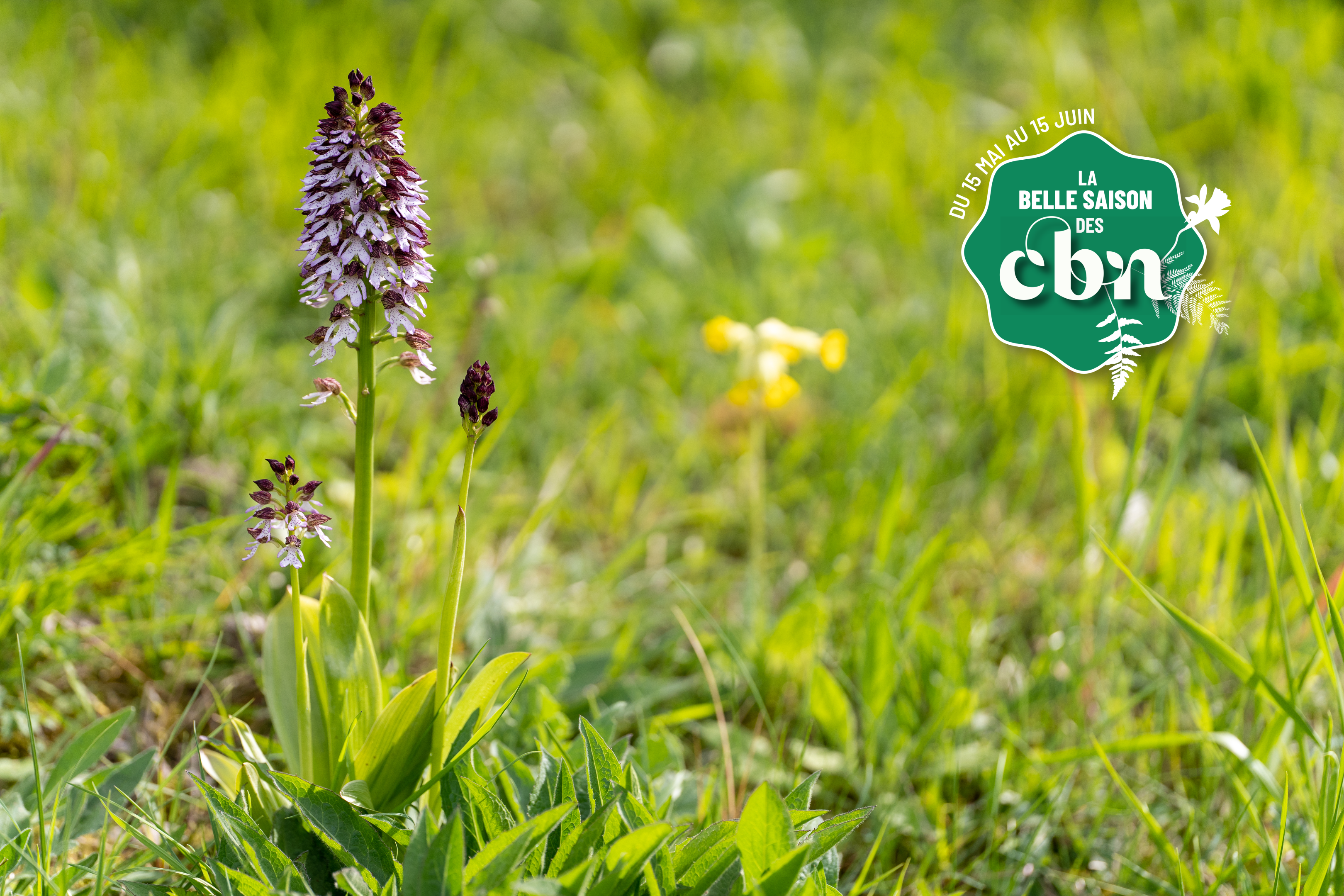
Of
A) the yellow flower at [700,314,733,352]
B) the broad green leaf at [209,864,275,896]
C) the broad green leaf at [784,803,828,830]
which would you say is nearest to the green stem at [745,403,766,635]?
the yellow flower at [700,314,733,352]

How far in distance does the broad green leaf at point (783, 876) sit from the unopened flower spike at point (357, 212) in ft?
2.65

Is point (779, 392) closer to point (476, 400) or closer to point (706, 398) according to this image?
point (706, 398)

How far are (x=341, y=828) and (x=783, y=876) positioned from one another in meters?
0.64

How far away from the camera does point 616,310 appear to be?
400 centimetres

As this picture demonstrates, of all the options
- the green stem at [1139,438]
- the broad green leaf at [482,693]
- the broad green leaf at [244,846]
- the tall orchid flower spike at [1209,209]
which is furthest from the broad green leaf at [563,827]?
the tall orchid flower spike at [1209,209]

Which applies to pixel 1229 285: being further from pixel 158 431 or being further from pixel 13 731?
pixel 13 731

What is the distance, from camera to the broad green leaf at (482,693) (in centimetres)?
150

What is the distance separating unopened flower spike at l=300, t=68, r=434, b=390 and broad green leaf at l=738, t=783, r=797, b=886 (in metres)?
0.75

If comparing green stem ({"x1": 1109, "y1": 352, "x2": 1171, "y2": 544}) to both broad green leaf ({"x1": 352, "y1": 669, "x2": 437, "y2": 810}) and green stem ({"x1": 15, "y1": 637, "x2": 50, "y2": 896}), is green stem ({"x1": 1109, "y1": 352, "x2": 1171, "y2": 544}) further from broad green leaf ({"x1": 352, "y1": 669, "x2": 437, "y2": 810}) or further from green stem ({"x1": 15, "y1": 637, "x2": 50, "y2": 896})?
green stem ({"x1": 15, "y1": 637, "x2": 50, "y2": 896})

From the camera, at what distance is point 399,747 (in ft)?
5.08

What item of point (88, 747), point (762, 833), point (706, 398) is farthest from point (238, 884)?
point (706, 398)

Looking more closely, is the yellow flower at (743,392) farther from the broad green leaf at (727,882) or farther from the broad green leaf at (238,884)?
the broad green leaf at (238,884)

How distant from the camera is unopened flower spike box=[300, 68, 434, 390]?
1375 mm

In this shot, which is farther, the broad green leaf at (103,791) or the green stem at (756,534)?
the green stem at (756,534)
